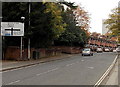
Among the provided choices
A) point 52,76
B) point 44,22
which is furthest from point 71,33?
point 52,76

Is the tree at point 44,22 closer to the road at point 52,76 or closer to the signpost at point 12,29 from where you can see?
the signpost at point 12,29

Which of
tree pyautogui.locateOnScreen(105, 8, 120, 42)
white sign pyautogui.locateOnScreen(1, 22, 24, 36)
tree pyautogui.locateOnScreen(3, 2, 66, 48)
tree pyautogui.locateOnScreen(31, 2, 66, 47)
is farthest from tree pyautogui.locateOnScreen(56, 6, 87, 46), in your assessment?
white sign pyautogui.locateOnScreen(1, 22, 24, 36)

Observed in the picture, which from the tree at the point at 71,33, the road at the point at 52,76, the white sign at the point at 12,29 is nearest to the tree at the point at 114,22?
the tree at the point at 71,33

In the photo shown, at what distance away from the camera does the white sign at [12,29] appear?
28.5 metres

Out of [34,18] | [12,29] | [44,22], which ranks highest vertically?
[34,18]

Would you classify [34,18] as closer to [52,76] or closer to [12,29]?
[12,29]

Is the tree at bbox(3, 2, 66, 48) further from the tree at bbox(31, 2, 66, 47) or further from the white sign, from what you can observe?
the white sign

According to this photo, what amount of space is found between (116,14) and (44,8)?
100 ft

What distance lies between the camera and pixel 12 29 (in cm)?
2906

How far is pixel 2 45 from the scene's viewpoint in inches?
1129

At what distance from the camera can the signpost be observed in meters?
28.5

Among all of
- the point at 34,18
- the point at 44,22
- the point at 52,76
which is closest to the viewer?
the point at 52,76

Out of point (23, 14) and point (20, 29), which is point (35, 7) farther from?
point (20, 29)

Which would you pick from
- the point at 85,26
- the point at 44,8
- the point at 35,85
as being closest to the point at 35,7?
the point at 44,8
